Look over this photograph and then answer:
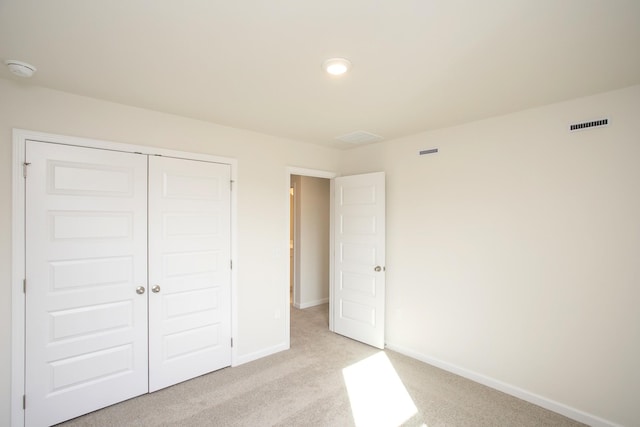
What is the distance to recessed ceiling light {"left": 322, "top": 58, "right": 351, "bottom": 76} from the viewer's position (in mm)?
1832

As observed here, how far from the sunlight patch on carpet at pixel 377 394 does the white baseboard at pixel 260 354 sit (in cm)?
86

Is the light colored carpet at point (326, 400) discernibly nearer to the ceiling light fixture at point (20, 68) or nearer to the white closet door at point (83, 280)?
the white closet door at point (83, 280)

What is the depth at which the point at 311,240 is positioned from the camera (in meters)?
5.55

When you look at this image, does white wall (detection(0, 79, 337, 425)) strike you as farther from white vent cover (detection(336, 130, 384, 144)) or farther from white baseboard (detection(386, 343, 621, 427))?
white baseboard (detection(386, 343, 621, 427))

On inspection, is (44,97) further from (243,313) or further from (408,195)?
(408,195)

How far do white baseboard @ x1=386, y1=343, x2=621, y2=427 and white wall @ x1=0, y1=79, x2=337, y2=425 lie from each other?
5.51 ft

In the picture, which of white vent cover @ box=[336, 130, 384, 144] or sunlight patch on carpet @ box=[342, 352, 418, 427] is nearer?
sunlight patch on carpet @ box=[342, 352, 418, 427]

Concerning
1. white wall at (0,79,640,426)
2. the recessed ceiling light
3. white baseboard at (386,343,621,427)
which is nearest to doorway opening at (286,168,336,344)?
white wall at (0,79,640,426)

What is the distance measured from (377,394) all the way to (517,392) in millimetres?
1263

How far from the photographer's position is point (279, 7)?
4.52ft

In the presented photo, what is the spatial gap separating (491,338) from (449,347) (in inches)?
18.2

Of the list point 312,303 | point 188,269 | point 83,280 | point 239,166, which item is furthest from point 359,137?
point 312,303

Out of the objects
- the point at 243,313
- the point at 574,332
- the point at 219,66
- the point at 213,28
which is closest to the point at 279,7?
the point at 213,28

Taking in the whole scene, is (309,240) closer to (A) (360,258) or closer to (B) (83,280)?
(A) (360,258)
